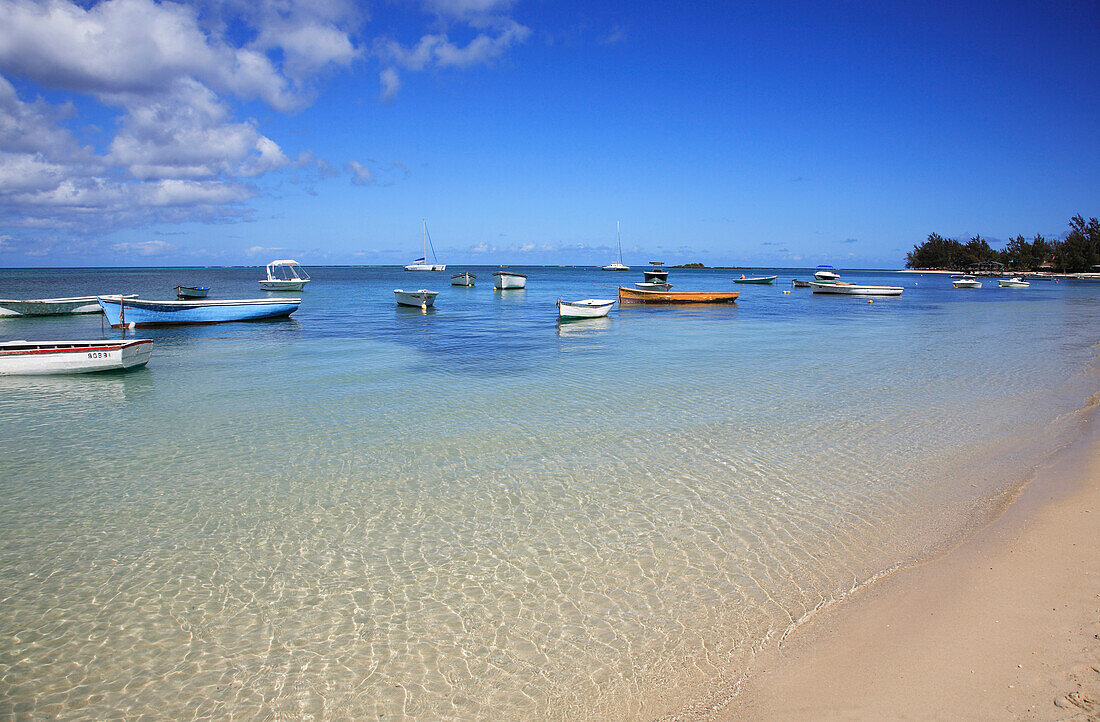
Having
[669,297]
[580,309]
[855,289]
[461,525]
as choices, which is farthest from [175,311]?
[855,289]

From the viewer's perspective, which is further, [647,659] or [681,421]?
[681,421]

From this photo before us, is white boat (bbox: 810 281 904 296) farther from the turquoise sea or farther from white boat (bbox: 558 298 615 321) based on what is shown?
the turquoise sea

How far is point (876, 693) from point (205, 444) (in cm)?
959

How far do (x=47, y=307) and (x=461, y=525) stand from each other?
3929cm

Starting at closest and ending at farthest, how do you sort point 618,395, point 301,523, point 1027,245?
point 301,523
point 618,395
point 1027,245

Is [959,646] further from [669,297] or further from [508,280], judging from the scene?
[508,280]

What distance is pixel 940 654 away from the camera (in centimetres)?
411

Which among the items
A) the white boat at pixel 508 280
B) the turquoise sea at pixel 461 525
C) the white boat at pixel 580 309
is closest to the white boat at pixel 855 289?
the white boat at pixel 508 280

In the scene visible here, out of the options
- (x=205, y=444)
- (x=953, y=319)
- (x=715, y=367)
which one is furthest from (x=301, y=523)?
(x=953, y=319)

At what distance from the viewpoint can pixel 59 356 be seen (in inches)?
584

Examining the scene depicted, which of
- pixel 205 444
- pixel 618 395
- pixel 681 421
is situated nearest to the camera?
pixel 205 444

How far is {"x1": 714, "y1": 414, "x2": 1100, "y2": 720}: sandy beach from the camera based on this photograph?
3.64 meters

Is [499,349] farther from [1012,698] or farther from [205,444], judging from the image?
[1012,698]

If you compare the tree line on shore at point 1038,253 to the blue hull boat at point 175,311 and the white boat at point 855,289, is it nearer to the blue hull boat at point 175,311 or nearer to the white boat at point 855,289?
the white boat at point 855,289
